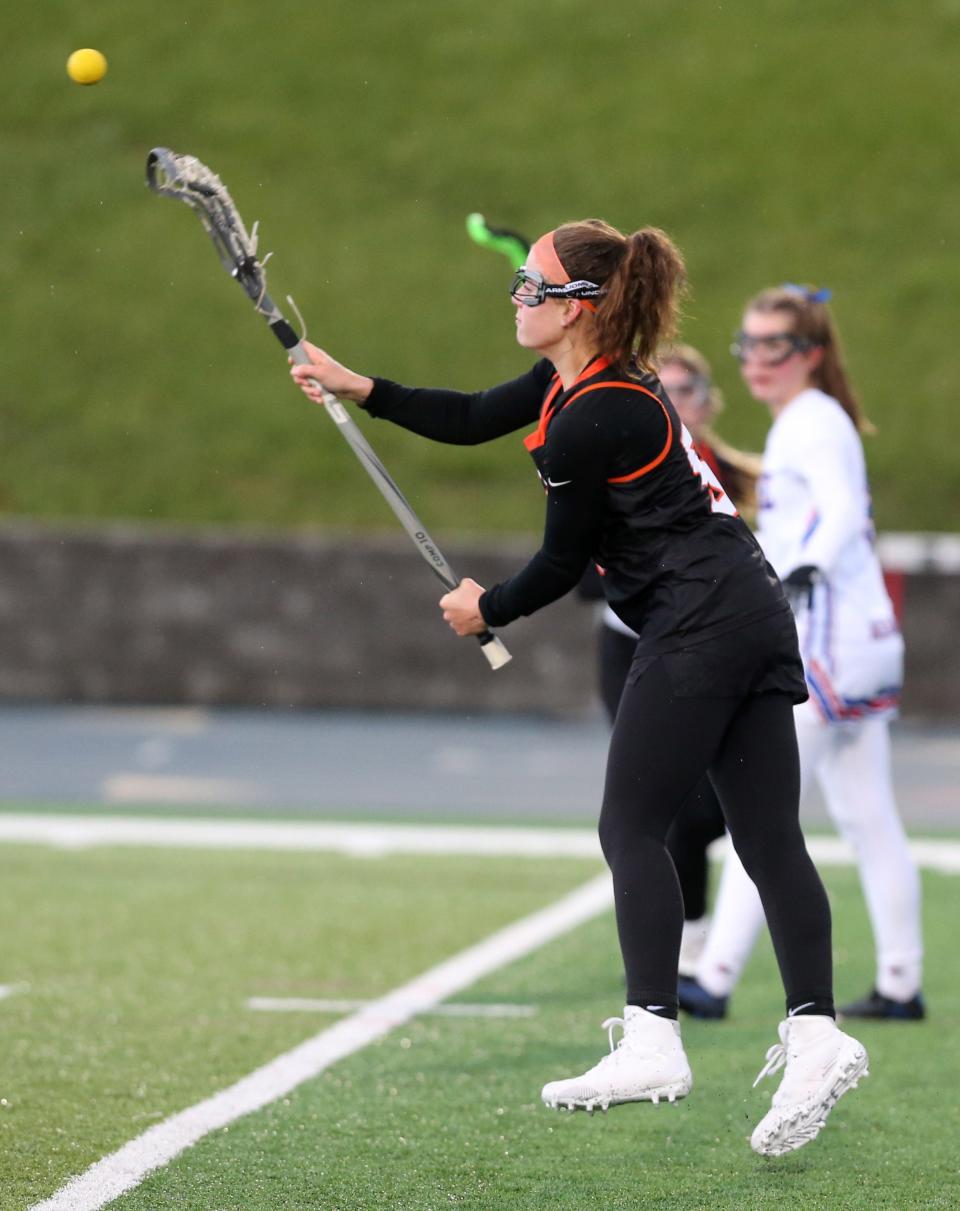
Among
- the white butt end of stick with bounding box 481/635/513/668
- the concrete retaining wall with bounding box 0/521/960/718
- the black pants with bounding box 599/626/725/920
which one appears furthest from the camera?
the concrete retaining wall with bounding box 0/521/960/718

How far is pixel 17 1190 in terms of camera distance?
3.77 m

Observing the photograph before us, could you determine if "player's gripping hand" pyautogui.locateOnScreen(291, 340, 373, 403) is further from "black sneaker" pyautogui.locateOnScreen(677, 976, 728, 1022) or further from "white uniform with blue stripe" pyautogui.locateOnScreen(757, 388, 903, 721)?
"black sneaker" pyautogui.locateOnScreen(677, 976, 728, 1022)

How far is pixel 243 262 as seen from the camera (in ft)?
14.9

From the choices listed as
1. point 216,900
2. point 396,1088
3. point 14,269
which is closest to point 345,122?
point 14,269

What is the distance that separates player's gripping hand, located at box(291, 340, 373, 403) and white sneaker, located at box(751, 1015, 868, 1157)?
1709mm

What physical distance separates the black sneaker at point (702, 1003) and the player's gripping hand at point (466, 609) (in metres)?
2.19

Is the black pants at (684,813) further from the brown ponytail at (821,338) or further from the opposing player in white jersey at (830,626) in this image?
the brown ponytail at (821,338)

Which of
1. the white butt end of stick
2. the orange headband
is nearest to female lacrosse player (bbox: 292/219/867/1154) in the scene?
the orange headband

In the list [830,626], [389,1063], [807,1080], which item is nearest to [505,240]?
[830,626]

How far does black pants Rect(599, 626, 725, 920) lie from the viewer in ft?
20.9

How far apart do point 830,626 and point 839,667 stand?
13 cm

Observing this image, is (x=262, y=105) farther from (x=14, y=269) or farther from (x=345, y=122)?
(x=14, y=269)

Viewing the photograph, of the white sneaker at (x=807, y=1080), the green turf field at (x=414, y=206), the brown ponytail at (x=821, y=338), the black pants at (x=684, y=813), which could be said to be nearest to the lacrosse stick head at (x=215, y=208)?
the brown ponytail at (x=821, y=338)

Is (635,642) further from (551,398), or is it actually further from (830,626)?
(551,398)
